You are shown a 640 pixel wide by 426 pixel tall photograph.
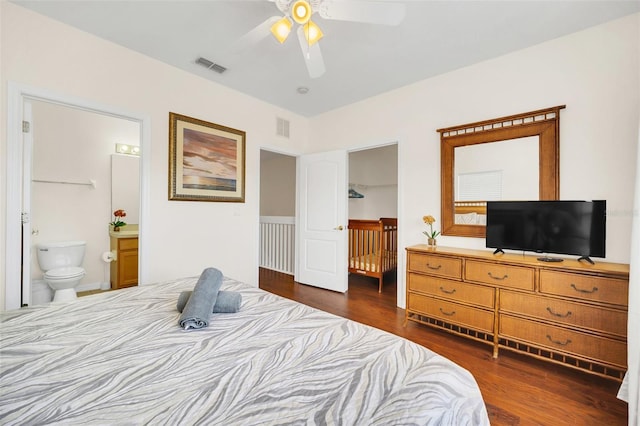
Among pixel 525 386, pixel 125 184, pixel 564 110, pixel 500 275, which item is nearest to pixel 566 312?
pixel 500 275

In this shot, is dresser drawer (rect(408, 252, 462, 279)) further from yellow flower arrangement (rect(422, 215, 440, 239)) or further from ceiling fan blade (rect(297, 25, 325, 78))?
ceiling fan blade (rect(297, 25, 325, 78))

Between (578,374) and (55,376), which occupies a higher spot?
(55,376)

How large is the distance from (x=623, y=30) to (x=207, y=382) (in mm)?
3453

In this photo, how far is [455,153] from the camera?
266cm

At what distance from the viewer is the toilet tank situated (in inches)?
117

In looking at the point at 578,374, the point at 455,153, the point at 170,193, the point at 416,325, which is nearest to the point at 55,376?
the point at 170,193

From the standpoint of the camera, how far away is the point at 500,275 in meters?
2.04

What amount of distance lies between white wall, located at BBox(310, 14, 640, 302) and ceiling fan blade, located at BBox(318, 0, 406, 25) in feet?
4.94

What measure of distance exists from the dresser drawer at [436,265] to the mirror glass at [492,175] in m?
0.53

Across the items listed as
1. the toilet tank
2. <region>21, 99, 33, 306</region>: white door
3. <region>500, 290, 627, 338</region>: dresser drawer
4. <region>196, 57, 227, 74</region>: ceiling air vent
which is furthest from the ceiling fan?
the toilet tank

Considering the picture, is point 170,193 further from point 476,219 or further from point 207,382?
point 476,219

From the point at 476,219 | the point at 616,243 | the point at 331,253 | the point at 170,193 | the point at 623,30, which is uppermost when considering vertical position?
the point at 623,30

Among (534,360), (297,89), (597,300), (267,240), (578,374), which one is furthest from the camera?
(267,240)

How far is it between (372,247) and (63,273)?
12.6 ft
